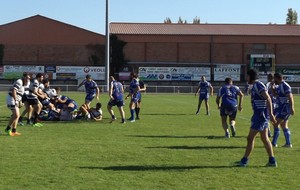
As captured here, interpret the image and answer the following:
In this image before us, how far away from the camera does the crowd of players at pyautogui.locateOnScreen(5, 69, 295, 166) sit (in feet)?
30.2

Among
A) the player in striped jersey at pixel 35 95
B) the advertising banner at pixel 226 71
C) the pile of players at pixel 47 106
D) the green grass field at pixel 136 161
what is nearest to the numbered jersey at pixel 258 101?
the green grass field at pixel 136 161

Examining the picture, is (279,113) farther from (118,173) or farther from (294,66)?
(294,66)

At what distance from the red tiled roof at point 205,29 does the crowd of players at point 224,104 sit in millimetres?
45794

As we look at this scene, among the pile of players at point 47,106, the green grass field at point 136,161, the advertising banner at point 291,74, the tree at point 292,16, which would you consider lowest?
the green grass field at point 136,161

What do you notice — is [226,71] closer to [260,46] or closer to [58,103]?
[260,46]

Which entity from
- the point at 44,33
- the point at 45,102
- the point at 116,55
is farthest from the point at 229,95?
the point at 44,33

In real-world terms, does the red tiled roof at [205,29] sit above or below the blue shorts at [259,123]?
above

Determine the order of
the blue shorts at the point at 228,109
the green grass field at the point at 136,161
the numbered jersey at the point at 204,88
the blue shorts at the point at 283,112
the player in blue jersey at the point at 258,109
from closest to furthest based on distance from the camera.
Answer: the green grass field at the point at 136,161 < the player in blue jersey at the point at 258,109 < the blue shorts at the point at 283,112 < the blue shorts at the point at 228,109 < the numbered jersey at the point at 204,88

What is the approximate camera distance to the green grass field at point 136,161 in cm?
800

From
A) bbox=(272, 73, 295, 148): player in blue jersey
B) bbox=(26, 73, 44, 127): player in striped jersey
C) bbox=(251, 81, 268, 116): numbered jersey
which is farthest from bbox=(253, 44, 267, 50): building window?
bbox=(251, 81, 268, 116): numbered jersey

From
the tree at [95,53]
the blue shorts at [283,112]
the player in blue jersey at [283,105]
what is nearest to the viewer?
the player in blue jersey at [283,105]

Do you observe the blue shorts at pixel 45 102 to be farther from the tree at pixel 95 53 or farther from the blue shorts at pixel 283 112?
the tree at pixel 95 53

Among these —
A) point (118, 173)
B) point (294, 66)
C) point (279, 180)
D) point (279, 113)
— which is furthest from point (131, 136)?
point (294, 66)

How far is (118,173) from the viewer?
8.76 meters
